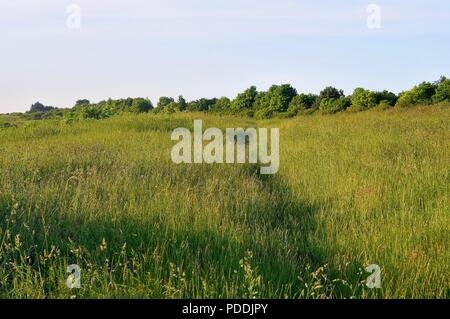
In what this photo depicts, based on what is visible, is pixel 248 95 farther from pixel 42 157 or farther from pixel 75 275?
pixel 75 275

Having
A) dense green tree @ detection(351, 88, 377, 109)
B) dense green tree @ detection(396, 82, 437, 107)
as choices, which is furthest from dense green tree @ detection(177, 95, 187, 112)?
dense green tree @ detection(396, 82, 437, 107)

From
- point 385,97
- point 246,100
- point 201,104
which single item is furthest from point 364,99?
point 201,104

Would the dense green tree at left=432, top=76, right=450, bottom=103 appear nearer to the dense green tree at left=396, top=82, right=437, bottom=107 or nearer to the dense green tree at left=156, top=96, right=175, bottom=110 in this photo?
the dense green tree at left=396, top=82, right=437, bottom=107

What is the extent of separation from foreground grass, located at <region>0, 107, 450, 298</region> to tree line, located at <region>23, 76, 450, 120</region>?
52.7 feet

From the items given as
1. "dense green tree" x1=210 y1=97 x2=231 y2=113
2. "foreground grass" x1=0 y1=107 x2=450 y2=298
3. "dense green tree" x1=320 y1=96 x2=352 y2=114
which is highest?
"dense green tree" x1=210 y1=97 x2=231 y2=113

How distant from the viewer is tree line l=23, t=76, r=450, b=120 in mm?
23500

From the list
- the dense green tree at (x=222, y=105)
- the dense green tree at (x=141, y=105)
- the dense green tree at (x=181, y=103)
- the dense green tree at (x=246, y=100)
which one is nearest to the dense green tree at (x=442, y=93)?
the dense green tree at (x=246, y=100)

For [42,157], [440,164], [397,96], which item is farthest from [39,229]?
[397,96]

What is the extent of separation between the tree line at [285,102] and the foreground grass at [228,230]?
1606cm

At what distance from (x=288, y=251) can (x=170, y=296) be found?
1.08 meters

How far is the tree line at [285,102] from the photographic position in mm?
23500

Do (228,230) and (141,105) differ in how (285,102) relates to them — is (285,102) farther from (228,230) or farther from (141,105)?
(228,230)

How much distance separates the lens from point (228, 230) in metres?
3.62

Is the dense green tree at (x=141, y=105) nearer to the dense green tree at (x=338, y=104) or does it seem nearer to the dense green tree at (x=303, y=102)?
the dense green tree at (x=303, y=102)
